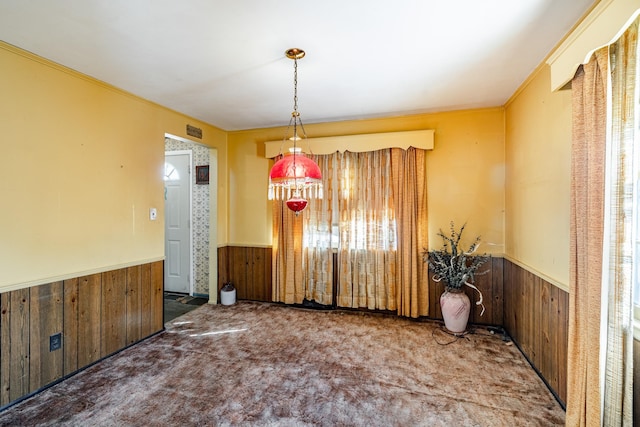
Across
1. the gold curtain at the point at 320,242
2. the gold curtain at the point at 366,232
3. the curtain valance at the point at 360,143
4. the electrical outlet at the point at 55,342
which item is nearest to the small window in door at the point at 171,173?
the curtain valance at the point at 360,143

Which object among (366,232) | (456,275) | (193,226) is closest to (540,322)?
(456,275)

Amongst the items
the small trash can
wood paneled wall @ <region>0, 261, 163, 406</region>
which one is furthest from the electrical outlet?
the small trash can

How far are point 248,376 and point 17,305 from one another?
1721 millimetres

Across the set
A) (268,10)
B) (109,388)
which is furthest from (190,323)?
(268,10)

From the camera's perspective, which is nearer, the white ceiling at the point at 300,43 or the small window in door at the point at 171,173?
the white ceiling at the point at 300,43

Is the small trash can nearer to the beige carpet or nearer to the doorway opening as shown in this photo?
the doorway opening

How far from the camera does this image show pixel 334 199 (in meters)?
3.94

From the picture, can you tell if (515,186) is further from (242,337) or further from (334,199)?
(242,337)

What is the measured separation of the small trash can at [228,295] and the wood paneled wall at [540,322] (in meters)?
3.43

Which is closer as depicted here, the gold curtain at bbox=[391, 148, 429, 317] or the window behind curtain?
the gold curtain at bbox=[391, 148, 429, 317]

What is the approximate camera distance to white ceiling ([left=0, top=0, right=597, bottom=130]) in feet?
5.51

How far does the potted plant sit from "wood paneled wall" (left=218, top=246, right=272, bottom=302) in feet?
7.33

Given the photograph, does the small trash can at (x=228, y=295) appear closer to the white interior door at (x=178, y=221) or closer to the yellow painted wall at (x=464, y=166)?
the white interior door at (x=178, y=221)

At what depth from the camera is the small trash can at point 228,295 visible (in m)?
4.16
